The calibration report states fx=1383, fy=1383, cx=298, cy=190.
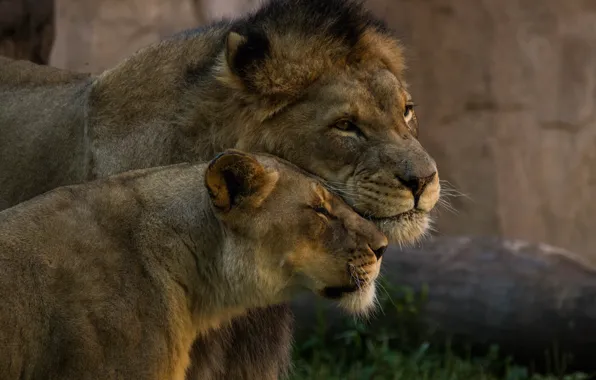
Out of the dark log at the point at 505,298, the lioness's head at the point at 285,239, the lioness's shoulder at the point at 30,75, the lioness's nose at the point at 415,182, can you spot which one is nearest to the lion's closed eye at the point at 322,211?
the lioness's head at the point at 285,239

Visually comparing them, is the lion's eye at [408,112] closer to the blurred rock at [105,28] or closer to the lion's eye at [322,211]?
the lion's eye at [322,211]

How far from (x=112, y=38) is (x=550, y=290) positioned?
334cm

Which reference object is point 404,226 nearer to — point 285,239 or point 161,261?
point 285,239

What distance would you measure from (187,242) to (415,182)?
680 millimetres

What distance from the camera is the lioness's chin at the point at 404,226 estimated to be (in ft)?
13.3

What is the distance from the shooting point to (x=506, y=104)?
8914mm

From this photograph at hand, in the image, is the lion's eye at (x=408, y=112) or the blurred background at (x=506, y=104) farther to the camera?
the blurred background at (x=506, y=104)

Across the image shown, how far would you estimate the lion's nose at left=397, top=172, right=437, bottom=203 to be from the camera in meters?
3.99

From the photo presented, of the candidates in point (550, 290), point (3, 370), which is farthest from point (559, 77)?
point (3, 370)

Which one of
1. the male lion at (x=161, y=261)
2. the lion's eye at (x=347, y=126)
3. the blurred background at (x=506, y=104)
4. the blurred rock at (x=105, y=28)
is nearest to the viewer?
the male lion at (x=161, y=261)

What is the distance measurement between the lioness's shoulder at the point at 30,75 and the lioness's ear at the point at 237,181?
1.37m

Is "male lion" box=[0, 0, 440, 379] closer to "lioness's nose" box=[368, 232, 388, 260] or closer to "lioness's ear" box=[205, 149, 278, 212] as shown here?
"lioness's nose" box=[368, 232, 388, 260]

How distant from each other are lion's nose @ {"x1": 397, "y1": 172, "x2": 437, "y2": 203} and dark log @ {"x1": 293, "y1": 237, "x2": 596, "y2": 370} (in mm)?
2805

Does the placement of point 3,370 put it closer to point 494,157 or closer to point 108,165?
point 108,165
